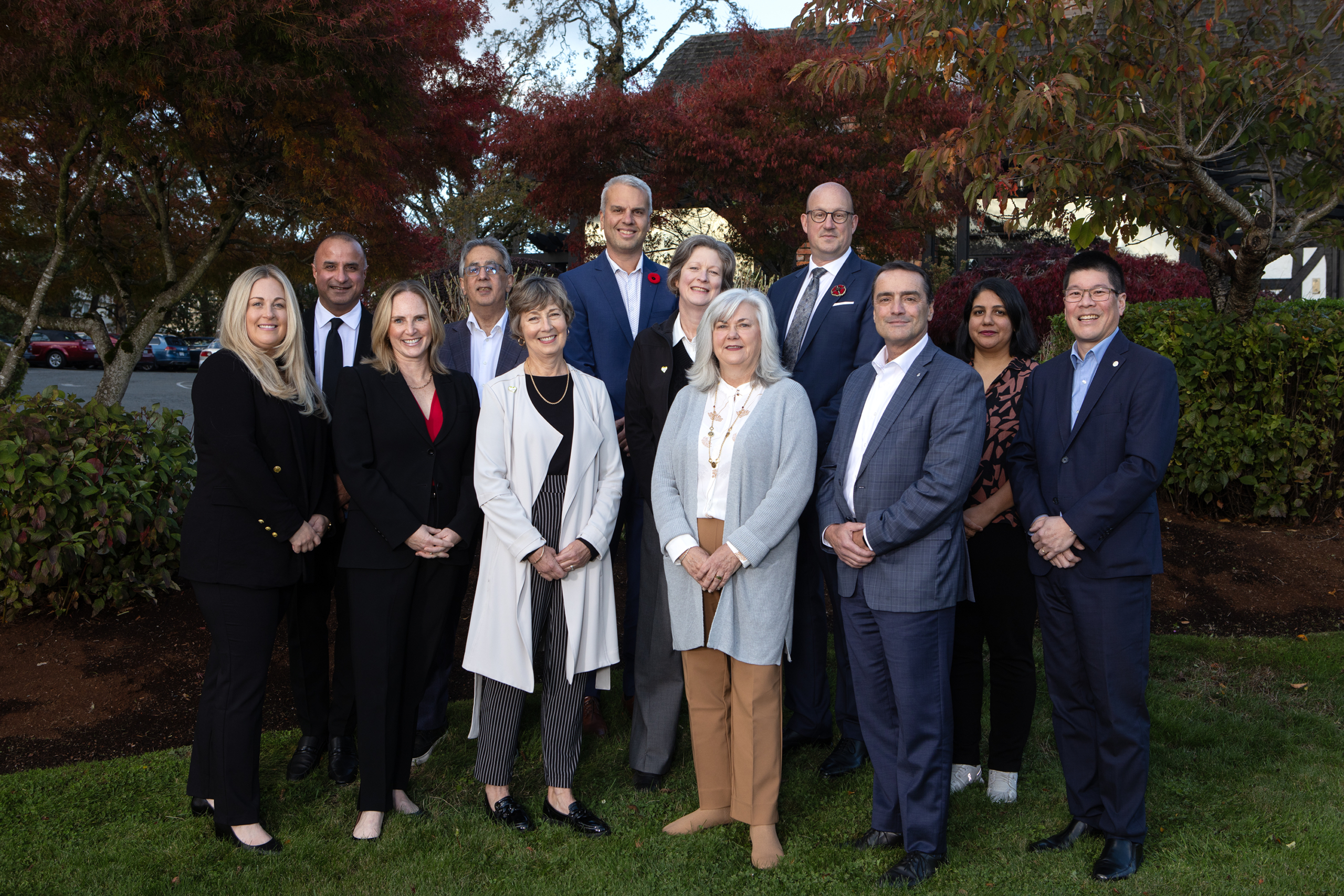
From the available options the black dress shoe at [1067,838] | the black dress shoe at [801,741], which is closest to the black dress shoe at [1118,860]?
the black dress shoe at [1067,838]

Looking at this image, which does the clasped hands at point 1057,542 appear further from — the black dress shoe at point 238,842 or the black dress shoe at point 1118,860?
the black dress shoe at point 238,842

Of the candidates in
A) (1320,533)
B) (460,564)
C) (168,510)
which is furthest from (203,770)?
(1320,533)

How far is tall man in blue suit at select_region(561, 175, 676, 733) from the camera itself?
445 cm

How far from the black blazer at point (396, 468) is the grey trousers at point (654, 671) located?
2.50 ft

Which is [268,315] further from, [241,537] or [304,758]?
[304,758]

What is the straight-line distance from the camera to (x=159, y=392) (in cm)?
2331

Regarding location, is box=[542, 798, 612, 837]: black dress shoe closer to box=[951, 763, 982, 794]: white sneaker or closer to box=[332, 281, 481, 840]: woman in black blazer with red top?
box=[332, 281, 481, 840]: woman in black blazer with red top

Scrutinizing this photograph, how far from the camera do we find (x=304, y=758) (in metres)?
4.06

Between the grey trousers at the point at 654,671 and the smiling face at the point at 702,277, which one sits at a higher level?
the smiling face at the point at 702,277

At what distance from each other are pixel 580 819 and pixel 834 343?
2.26 meters

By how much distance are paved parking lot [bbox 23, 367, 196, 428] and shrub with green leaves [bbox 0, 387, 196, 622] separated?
483 inches

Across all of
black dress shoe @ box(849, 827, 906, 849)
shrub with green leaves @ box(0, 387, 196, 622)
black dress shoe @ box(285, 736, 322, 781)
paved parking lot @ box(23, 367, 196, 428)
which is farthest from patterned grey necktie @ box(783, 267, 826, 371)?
paved parking lot @ box(23, 367, 196, 428)

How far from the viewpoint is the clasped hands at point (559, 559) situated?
3600mm

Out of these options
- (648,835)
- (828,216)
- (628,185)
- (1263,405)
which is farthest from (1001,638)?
(1263,405)
